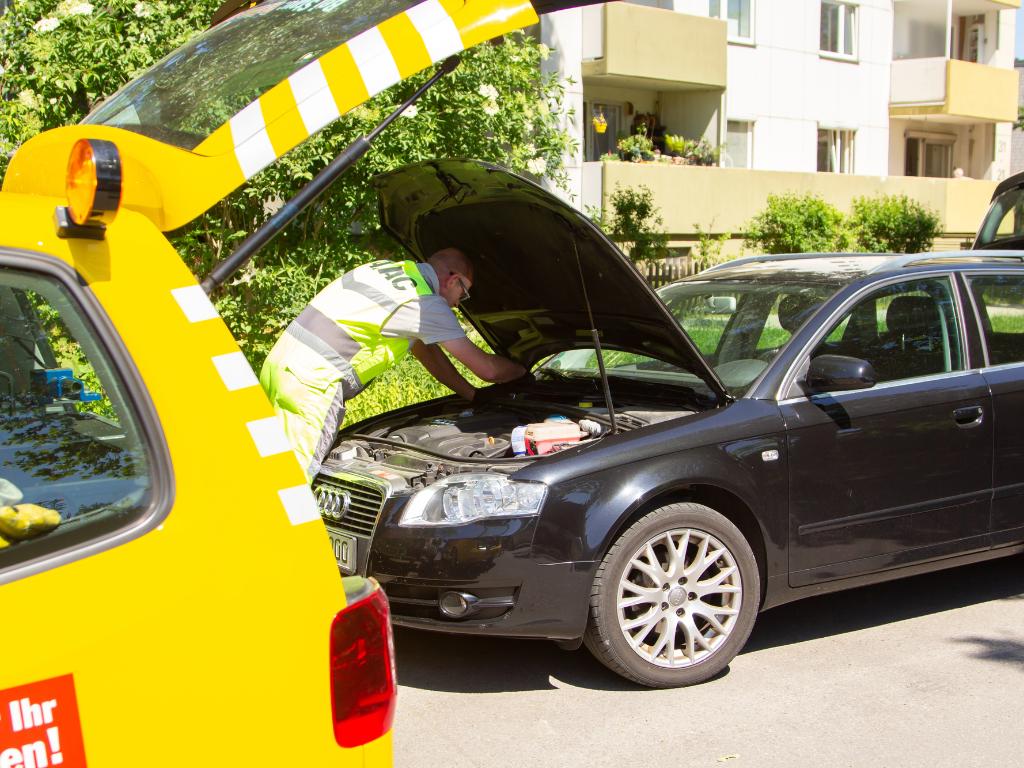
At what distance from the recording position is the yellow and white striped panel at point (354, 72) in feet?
8.62

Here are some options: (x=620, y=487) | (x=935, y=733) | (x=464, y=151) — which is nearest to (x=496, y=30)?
(x=620, y=487)

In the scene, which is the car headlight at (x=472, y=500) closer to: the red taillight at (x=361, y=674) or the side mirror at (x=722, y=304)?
the side mirror at (x=722, y=304)

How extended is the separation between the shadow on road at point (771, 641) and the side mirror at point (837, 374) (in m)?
1.17

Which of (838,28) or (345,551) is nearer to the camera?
(345,551)

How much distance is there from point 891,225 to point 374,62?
23004mm

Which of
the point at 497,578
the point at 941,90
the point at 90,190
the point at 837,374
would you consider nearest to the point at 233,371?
the point at 90,190

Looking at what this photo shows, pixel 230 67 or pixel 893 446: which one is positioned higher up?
pixel 230 67

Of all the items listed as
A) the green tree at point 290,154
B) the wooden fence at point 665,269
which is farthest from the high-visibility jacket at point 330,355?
the wooden fence at point 665,269

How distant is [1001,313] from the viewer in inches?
234

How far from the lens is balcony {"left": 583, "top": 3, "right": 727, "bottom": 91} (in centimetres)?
2153

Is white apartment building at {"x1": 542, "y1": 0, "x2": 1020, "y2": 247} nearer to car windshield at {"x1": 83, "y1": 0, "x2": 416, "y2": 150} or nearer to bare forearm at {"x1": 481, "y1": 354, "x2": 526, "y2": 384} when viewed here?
bare forearm at {"x1": 481, "y1": 354, "x2": 526, "y2": 384}

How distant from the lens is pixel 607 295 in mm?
5348

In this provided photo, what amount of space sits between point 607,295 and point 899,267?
4.73 ft

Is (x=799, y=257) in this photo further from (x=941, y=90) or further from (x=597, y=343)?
(x=941, y=90)
